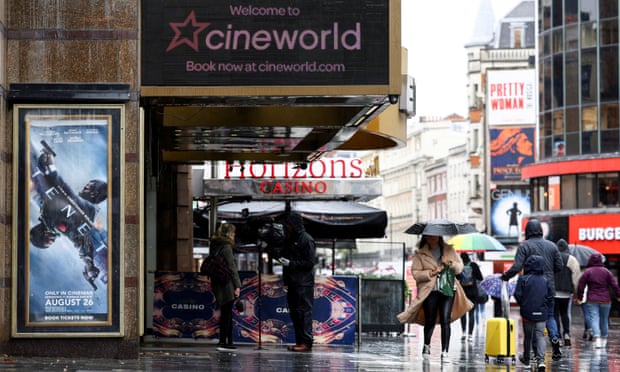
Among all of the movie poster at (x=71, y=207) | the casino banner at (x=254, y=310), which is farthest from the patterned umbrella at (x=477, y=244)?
the movie poster at (x=71, y=207)

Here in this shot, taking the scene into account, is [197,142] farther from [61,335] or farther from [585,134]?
[585,134]

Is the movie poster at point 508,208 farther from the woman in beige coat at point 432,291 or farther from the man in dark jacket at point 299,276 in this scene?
the man in dark jacket at point 299,276

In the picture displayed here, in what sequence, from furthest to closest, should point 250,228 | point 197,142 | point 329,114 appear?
point 250,228, point 197,142, point 329,114

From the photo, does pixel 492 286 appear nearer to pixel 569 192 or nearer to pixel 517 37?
pixel 569 192

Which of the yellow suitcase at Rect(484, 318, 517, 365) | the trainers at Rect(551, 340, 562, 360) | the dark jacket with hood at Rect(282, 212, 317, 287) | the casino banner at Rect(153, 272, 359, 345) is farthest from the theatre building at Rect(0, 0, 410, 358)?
the trainers at Rect(551, 340, 562, 360)

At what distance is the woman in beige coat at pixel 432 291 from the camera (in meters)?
17.9

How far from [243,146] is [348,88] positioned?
7.07 m

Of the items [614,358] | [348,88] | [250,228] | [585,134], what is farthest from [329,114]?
[585,134]

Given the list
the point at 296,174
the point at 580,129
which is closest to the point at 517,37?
the point at 580,129

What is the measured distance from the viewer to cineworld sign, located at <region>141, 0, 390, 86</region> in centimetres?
1466

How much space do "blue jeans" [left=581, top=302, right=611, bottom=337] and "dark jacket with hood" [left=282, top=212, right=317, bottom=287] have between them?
31.2ft

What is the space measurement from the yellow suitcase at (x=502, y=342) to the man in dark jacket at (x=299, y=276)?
230cm

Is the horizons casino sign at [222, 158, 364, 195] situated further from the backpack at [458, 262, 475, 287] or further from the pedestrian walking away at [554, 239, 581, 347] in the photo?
the pedestrian walking away at [554, 239, 581, 347]

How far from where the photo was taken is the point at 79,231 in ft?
47.3
